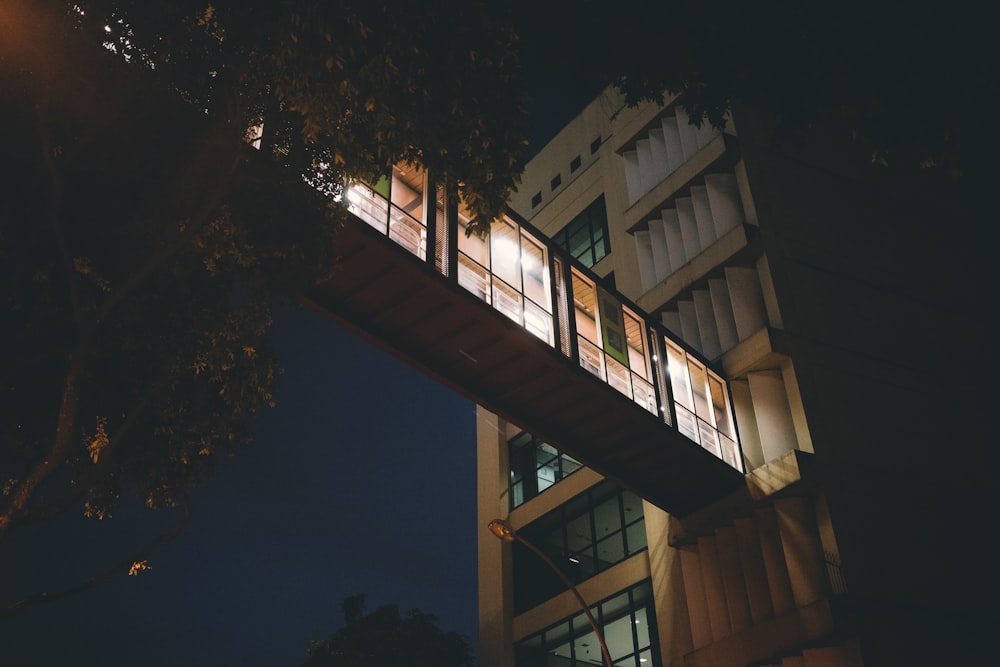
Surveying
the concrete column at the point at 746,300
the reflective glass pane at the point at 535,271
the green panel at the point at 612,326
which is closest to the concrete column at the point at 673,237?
the concrete column at the point at 746,300

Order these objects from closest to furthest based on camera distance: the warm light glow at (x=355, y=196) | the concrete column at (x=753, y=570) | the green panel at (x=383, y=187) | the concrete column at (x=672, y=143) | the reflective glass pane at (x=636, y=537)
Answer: the warm light glow at (x=355, y=196) → the green panel at (x=383, y=187) → the concrete column at (x=753, y=570) → the reflective glass pane at (x=636, y=537) → the concrete column at (x=672, y=143)

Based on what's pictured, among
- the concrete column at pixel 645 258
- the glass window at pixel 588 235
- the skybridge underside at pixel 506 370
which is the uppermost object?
the glass window at pixel 588 235

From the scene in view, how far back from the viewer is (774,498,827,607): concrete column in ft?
58.4

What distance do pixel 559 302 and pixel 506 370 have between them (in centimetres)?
225

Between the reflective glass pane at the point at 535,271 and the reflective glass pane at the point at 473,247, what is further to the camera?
the reflective glass pane at the point at 535,271

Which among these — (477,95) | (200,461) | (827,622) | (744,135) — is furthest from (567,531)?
(477,95)

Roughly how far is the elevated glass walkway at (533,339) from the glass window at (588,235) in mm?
9855

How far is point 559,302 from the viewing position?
1855 centimetres

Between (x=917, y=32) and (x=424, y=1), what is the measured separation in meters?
5.71

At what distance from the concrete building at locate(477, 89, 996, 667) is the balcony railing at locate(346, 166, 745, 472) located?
66.5 inches

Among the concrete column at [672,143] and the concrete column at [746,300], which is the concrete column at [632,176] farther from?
the concrete column at [746,300]

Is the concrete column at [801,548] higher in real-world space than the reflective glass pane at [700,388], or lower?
lower

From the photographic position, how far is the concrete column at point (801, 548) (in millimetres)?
17797

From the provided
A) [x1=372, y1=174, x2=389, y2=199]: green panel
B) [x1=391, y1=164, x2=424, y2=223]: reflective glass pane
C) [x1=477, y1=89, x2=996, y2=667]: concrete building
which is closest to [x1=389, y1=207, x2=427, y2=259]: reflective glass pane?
[x1=391, y1=164, x2=424, y2=223]: reflective glass pane
